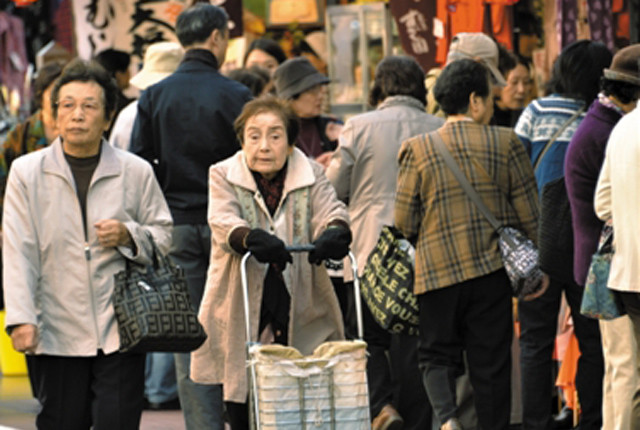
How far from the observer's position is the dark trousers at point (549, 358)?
9016 mm

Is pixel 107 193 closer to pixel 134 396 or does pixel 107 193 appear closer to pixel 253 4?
pixel 134 396

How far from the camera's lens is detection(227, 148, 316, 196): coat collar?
7922 mm

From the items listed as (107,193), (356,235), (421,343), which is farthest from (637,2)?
(107,193)

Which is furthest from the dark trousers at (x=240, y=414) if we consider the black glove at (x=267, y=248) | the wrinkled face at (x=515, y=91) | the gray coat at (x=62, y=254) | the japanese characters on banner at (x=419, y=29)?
the japanese characters on banner at (x=419, y=29)

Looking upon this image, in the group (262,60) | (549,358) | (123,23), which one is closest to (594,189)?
(549,358)

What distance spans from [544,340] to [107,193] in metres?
3.23

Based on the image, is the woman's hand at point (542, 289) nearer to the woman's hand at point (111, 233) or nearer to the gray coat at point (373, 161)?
the gray coat at point (373, 161)

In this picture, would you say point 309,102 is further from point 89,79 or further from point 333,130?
point 89,79

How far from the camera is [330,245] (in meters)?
7.43

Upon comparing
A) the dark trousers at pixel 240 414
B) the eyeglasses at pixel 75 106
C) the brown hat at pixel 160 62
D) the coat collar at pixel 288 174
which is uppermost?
the eyeglasses at pixel 75 106

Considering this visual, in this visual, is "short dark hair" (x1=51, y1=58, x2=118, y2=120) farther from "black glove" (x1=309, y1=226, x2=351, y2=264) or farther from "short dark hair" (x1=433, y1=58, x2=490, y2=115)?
"short dark hair" (x1=433, y1=58, x2=490, y2=115)

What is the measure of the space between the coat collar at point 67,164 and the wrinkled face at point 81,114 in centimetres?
5

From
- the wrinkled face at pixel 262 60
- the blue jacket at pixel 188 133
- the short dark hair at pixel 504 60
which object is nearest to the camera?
the blue jacket at pixel 188 133

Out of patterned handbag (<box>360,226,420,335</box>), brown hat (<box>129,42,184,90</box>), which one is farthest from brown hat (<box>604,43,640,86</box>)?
brown hat (<box>129,42,184,90</box>)
